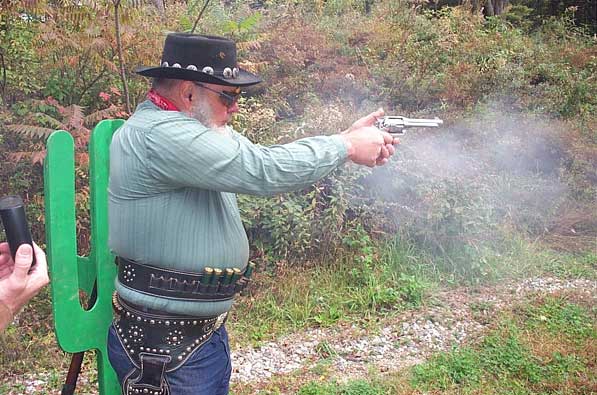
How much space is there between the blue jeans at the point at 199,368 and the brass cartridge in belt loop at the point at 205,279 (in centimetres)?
27

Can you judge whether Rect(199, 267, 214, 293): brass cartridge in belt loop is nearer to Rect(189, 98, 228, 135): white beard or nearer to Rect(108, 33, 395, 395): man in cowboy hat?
Rect(108, 33, 395, 395): man in cowboy hat

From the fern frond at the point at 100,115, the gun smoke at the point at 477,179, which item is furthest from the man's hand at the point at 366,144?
the gun smoke at the point at 477,179

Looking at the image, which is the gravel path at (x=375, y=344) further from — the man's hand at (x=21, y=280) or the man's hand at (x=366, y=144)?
the man's hand at (x=21, y=280)

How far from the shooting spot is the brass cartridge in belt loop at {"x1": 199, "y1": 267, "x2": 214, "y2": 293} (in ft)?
7.68

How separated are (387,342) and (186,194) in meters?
2.95

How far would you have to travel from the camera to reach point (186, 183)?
7.10 feet

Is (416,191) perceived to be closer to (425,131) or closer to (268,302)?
(425,131)

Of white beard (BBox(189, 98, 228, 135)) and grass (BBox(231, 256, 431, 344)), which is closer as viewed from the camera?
white beard (BBox(189, 98, 228, 135))

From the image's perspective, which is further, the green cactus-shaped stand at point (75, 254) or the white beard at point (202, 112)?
the green cactus-shaped stand at point (75, 254)

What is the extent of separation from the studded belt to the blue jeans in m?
0.03

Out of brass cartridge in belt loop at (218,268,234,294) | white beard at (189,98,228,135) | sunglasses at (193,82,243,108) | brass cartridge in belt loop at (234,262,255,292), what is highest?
sunglasses at (193,82,243,108)

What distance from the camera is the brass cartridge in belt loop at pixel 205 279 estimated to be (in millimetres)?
2340

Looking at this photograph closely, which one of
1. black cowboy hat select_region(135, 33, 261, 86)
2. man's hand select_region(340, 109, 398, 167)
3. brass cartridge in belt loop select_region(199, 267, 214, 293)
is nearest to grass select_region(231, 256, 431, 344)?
brass cartridge in belt loop select_region(199, 267, 214, 293)

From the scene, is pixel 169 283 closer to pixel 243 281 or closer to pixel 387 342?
pixel 243 281
